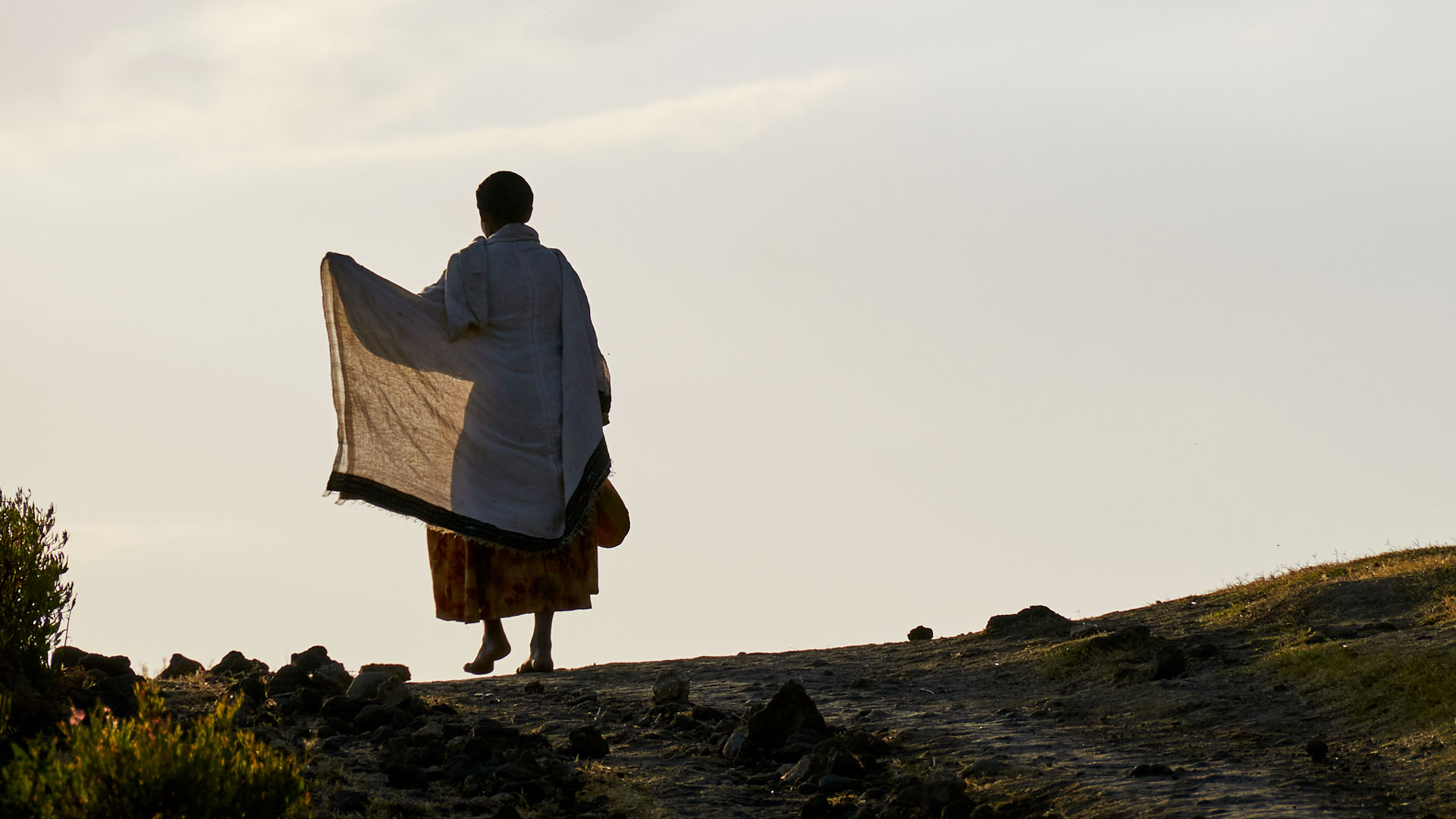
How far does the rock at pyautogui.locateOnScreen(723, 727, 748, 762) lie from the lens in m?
7.11

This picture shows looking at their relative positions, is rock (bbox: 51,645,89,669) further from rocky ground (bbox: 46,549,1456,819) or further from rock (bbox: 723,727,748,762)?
rock (bbox: 723,727,748,762)

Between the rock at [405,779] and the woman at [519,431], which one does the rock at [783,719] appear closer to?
the rock at [405,779]

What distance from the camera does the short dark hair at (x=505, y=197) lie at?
10.2 m

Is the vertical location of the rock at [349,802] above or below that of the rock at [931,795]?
above

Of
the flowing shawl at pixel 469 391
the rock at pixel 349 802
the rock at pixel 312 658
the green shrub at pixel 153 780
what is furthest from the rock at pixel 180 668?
the green shrub at pixel 153 780

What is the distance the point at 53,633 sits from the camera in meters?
7.52

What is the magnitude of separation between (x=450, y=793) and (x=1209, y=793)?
114 inches

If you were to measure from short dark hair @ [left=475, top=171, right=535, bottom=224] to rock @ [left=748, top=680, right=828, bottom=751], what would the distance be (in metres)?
4.01

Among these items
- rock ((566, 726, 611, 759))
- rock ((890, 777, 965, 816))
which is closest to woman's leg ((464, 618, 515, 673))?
rock ((566, 726, 611, 759))

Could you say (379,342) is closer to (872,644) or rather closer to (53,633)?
(53,633)

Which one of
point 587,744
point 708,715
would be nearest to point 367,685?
point 587,744

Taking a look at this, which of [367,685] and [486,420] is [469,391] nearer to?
[486,420]

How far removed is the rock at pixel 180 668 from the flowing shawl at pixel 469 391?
1512 mm

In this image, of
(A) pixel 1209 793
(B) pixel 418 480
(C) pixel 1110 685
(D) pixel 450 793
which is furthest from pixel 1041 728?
(B) pixel 418 480
